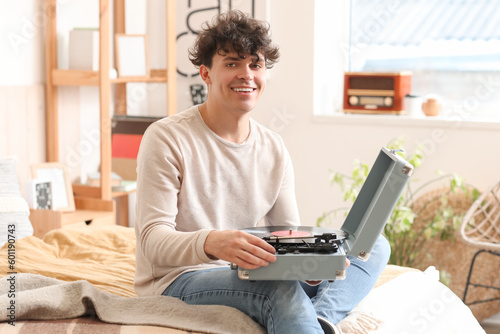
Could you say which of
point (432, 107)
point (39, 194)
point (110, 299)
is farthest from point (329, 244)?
point (432, 107)

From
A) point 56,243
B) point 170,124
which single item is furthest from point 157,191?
point 56,243

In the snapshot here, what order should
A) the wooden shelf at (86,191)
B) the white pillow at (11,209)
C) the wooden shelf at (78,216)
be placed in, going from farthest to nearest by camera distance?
the wooden shelf at (86,191), the wooden shelf at (78,216), the white pillow at (11,209)

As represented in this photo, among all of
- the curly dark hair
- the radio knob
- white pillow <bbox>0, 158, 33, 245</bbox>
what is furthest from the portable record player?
the radio knob

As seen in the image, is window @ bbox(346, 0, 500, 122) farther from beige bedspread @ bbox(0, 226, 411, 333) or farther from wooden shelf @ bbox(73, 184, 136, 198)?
beige bedspread @ bbox(0, 226, 411, 333)

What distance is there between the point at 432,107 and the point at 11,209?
2017 millimetres

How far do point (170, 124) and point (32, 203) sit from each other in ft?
4.95

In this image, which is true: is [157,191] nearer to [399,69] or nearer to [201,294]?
[201,294]

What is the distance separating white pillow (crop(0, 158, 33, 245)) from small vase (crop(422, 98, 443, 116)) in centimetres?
195

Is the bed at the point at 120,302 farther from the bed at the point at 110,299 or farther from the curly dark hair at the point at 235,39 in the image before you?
the curly dark hair at the point at 235,39

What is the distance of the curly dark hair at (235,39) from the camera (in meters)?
1.74

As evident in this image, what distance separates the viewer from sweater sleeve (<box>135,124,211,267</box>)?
1543 mm

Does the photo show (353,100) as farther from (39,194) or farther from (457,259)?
(39,194)

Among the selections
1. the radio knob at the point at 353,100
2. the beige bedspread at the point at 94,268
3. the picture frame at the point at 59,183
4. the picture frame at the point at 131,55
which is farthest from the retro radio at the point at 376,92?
the beige bedspread at the point at 94,268

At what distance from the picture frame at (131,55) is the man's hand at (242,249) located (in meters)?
2.19
